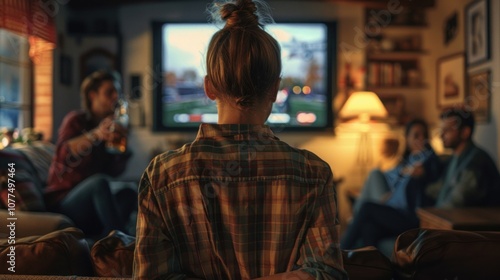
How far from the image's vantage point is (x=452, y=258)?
3.74 feet

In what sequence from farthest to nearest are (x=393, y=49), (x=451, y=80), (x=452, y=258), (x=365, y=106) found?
(x=393, y=49) < (x=365, y=106) < (x=451, y=80) < (x=452, y=258)

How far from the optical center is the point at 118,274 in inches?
46.4

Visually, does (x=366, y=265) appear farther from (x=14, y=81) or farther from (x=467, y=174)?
(x=14, y=81)

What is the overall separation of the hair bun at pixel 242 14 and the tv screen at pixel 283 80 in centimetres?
474

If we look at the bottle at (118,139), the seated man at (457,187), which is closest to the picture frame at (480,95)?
the seated man at (457,187)

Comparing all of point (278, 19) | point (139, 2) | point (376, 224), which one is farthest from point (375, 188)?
point (139, 2)

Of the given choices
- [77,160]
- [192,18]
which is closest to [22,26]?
[77,160]

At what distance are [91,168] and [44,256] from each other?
209 centimetres

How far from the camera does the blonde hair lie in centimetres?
90

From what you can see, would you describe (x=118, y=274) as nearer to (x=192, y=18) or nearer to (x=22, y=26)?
(x=22, y=26)

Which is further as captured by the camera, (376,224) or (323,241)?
(376,224)

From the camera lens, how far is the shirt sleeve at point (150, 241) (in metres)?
0.91

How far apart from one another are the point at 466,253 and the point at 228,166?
57 cm

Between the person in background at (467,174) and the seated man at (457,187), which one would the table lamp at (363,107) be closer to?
the seated man at (457,187)
